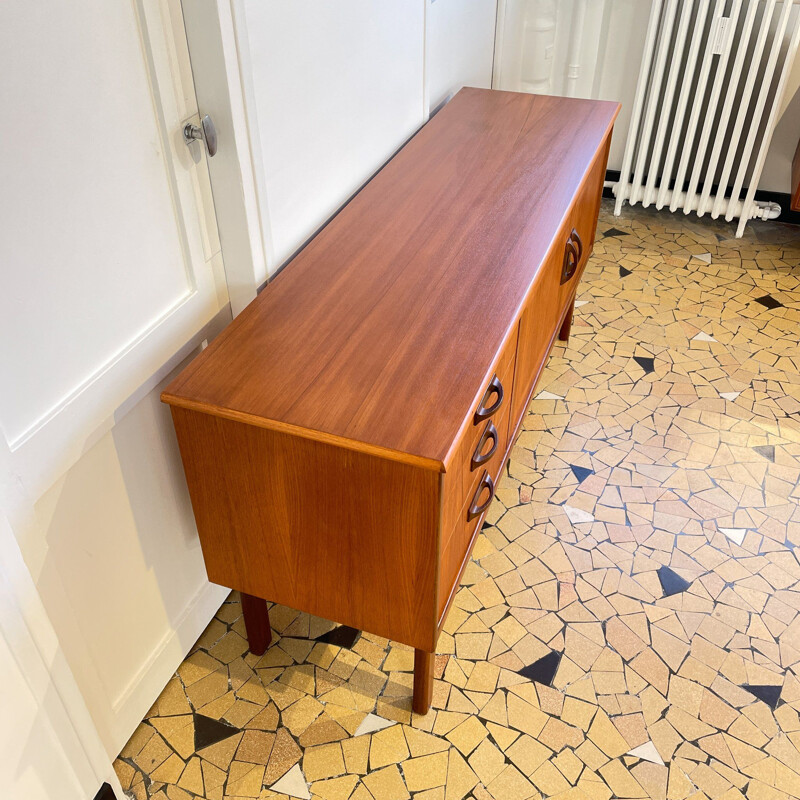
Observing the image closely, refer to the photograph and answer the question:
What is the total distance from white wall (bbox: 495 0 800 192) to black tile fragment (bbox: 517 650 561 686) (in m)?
2.45

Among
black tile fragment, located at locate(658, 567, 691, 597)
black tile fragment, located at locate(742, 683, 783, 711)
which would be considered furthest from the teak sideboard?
black tile fragment, located at locate(742, 683, 783, 711)

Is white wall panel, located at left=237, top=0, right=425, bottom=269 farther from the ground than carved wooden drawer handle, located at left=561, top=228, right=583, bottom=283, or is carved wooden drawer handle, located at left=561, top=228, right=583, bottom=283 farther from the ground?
white wall panel, located at left=237, top=0, right=425, bottom=269

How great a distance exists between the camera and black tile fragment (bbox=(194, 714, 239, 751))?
5.47 feet

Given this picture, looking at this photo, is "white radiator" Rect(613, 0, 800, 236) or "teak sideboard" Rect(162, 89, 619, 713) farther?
"white radiator" Rect(613, 0, 800, 236)

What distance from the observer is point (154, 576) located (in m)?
1.61

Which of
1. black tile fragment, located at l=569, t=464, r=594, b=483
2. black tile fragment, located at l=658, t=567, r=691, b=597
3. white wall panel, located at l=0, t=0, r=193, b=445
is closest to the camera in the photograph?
white wall panel, located at l=0, t=0, r=193, b=445

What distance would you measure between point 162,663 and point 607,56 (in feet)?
9.97

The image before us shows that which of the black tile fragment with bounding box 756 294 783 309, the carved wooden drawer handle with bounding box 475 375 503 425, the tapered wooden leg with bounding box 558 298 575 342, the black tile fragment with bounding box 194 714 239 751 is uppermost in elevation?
the carved wooden drawer handle with bounding box 475 375 503 425

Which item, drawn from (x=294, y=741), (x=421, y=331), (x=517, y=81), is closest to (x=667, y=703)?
(x=294, y=741)

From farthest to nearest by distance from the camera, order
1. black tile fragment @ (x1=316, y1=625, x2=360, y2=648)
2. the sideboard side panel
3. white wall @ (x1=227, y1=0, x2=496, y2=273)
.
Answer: black tile fragment @ (x1=316, y1=625, x2=360, y2=648)
white wall @ (x1=227, y1=0, x2=496, y2=273)
the sideboard side panel

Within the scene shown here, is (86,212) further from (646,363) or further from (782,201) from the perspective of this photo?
(782,201)

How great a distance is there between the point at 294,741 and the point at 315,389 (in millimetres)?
797

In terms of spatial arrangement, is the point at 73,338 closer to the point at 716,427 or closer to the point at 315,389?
the point at 315,389

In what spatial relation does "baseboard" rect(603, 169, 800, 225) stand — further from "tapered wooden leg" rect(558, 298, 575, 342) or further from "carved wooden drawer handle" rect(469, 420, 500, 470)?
"carved wooden drawer handle" rect(469, 420, 500, 470)
